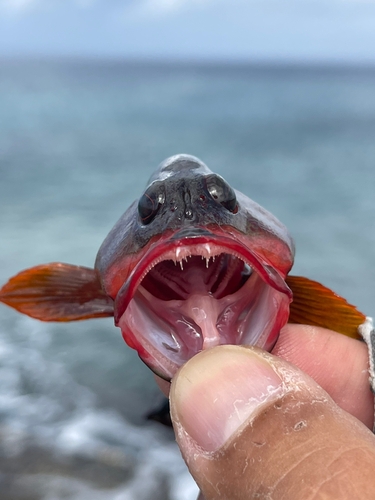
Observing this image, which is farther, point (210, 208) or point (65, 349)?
point (65, 349)

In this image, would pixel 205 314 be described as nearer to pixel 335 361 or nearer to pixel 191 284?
pixel 191 284

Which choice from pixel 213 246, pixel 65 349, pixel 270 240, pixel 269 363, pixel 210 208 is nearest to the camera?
pixel 269 363

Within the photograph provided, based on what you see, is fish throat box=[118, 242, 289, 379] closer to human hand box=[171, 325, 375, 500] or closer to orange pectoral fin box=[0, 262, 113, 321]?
human hand box=[171, 325, 375, 500]

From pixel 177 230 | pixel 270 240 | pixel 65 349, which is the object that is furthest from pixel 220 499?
pixel 65 349

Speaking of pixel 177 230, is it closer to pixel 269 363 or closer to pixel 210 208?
pixel 210 208

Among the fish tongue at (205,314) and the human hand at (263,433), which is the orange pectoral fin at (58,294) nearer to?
the fish tongue at (205,314)

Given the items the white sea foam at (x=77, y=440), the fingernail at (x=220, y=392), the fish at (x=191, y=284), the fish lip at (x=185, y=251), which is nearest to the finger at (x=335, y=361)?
the fish at (x=191, y=284)

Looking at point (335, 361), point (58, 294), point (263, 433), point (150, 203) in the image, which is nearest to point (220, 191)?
point (150, 203)
